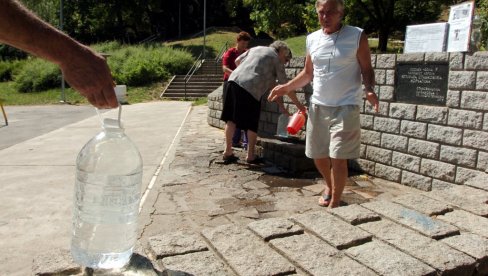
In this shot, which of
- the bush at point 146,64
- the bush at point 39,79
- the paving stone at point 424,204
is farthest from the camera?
the bush at point 39,79

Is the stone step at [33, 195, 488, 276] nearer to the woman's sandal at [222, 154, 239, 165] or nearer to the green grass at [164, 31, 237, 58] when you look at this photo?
the woman's sandal at [222, 154, 239, 165]

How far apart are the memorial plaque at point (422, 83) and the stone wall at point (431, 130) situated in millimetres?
58

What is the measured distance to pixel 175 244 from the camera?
2.40 metres

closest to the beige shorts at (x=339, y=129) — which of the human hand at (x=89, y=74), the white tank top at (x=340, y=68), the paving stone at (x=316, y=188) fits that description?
the white tank top at (x=340, y=68)

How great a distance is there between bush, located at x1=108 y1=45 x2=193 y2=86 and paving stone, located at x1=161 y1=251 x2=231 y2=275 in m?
23.5

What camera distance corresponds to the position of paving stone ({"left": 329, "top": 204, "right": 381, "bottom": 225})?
2.75m

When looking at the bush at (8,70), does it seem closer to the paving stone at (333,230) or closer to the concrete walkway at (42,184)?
the concrete walkway at (42,184)

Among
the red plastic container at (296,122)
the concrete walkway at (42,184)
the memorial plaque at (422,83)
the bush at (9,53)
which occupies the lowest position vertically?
the concrete walkway at (42,184)

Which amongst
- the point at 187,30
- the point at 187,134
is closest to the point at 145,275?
the point at 187,134

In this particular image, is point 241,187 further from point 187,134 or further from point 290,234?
point 187,134

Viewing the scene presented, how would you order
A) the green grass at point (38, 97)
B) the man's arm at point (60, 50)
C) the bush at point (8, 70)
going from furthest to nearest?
the bush at point (8, 70)
the green grass at point (38, 97)
the man's arm at point (60, 50)

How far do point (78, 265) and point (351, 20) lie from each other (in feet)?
82.9

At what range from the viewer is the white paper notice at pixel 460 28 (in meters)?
4.50

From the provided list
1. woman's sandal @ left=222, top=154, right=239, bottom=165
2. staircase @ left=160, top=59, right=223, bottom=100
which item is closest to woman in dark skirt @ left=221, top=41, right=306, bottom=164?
woman's sandal @ left=222, top=154, right=239, bottom=165
